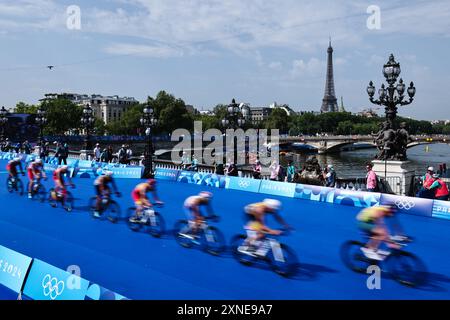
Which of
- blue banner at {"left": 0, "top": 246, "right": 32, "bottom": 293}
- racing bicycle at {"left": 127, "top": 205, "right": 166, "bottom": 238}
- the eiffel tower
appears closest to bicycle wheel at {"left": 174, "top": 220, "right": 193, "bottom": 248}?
racing bicycle at {"left": 127, "top": 205, "right": 166, "bottom": 238}

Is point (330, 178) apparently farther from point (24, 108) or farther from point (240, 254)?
point (24, 108)

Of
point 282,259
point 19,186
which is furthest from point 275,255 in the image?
point 19,186

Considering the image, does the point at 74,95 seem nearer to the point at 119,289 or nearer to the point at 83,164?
the point at 83,164

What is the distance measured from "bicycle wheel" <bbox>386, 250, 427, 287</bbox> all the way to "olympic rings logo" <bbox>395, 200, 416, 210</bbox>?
6.65 m

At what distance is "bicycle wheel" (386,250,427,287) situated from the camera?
27.6ft

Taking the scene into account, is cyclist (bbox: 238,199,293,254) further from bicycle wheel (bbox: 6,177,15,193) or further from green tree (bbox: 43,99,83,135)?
green tree (bbox: 43,99,83,135)

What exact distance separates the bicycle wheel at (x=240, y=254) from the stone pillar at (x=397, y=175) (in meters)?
9.78

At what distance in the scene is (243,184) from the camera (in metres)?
20.5

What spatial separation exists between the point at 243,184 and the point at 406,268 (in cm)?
1233

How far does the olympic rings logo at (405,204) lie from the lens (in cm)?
1499

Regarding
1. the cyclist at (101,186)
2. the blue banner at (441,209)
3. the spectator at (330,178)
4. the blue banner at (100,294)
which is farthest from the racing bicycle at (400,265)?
the spectator at (330,178)

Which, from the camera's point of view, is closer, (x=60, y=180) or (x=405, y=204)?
(x=405, y=204)

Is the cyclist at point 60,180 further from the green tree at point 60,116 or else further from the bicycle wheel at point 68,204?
the green tree at point 60,116

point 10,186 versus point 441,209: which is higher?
point 10,186
